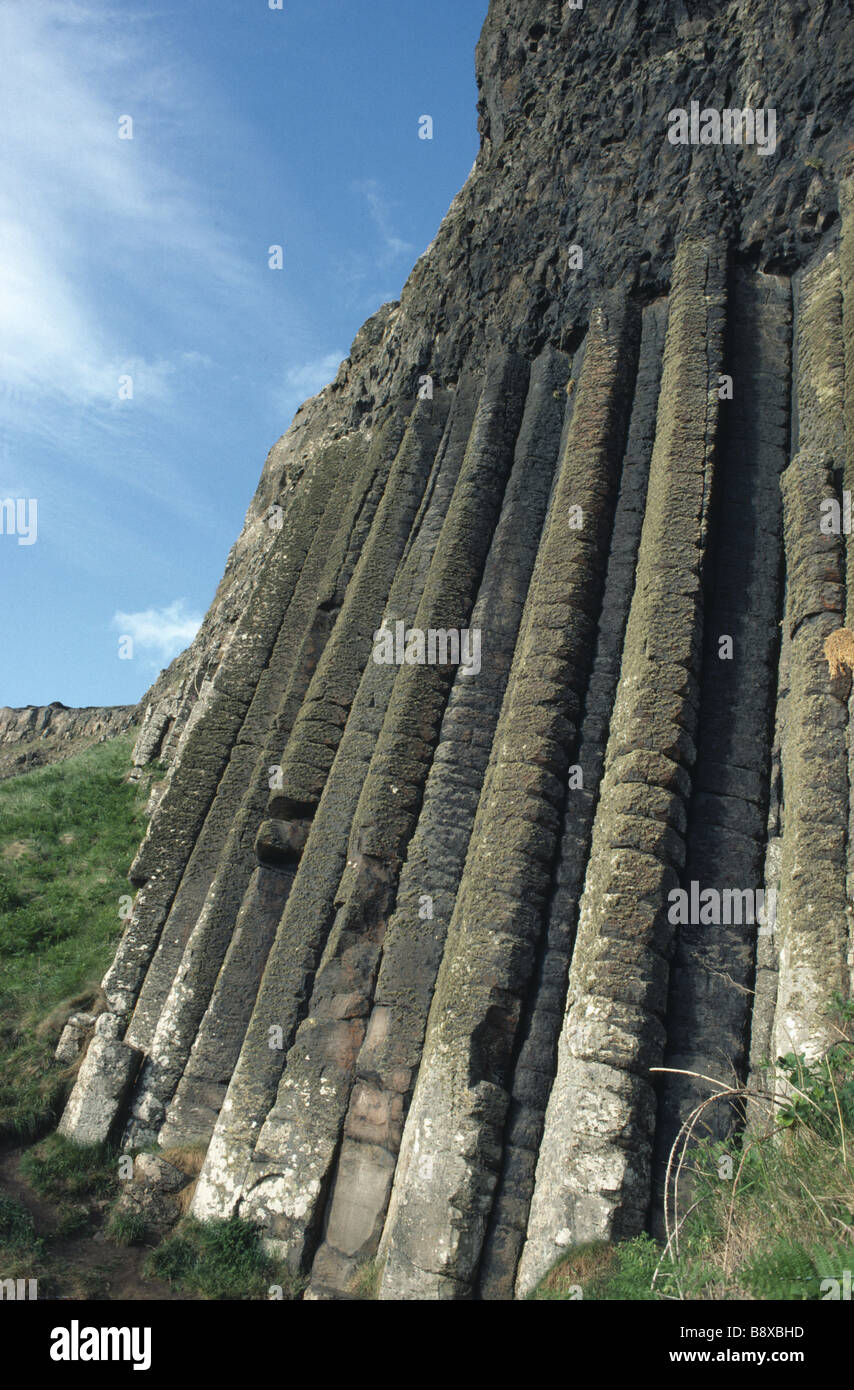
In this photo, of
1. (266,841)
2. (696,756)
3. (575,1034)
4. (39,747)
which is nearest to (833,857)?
(696,756)

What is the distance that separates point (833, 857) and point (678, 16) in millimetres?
10894

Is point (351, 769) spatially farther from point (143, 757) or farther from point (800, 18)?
point (143, 757)

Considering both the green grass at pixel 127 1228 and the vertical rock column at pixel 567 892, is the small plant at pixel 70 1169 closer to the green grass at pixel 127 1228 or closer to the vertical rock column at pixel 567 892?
the green grass at pixel 127 1228

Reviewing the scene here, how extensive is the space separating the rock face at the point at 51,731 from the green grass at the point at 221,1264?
21180 mm

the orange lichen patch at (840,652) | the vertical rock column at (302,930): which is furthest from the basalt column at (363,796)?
the orange lichen patch at (840,652)

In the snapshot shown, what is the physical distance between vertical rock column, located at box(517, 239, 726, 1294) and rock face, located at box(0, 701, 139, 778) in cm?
2149

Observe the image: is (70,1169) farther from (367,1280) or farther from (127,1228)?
(367,1280)

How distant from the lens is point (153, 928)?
10211 mm

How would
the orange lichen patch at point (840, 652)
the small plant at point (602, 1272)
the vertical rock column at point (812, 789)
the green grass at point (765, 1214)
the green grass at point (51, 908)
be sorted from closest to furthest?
the green grass at point (765, 1214)
the small plant at point (602, 1272)
the vertical rock column at point (812, 789)
the orange lichen patch at point (840, 652)
the green grass at point (51, 908)

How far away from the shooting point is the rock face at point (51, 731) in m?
30.3

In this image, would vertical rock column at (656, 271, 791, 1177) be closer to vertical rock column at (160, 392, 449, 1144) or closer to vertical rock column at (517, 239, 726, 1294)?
vertical rock column at (517, 239, 726, 1294)

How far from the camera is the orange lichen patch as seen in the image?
7215 mm

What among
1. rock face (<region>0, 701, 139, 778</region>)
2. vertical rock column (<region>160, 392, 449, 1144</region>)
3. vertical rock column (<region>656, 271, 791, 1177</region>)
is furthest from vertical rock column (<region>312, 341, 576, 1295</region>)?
rock face (<region>0, 701, 139, 778</region>)
